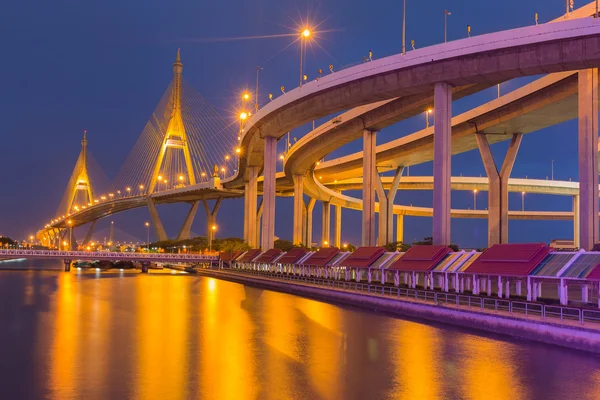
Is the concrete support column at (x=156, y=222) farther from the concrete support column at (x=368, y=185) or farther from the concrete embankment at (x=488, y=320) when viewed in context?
the concrete embankment at (x=488, y=320)

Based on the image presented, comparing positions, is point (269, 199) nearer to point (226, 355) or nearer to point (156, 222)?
point (226, 355)

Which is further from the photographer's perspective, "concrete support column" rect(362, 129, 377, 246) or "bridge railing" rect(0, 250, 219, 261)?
"bridge railing" rect(0, 250, 219, 261)

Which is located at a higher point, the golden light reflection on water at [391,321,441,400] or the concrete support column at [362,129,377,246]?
the concrete support column at [362,129,377,246]

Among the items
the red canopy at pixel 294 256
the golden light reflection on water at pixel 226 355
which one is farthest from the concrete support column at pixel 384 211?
the golden light reflection on water at pixel 226 355

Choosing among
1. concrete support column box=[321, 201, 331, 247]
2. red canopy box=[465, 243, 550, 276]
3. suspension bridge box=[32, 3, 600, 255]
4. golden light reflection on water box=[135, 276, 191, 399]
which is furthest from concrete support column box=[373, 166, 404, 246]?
red canopy box=[465, 243, 550, 276]

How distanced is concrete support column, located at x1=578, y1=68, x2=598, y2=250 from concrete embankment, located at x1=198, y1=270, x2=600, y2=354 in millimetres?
13341

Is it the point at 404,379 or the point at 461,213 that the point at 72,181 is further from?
the point at 404,379

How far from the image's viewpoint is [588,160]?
37938 millimetres

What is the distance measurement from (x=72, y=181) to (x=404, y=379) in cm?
14908

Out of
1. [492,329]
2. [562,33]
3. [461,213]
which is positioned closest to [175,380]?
[492,329]

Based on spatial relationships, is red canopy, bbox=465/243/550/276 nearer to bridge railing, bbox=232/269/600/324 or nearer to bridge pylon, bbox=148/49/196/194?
bridge railing, bbox=232/269/600/324

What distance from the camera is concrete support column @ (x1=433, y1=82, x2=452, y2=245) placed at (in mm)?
40812

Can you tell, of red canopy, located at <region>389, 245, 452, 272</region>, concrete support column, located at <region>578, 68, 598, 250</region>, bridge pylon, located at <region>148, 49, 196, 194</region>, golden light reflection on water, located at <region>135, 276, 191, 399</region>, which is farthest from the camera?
bridge pylon, located at <region>148, 49, 196, 194</region>

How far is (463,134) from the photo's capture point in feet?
195
